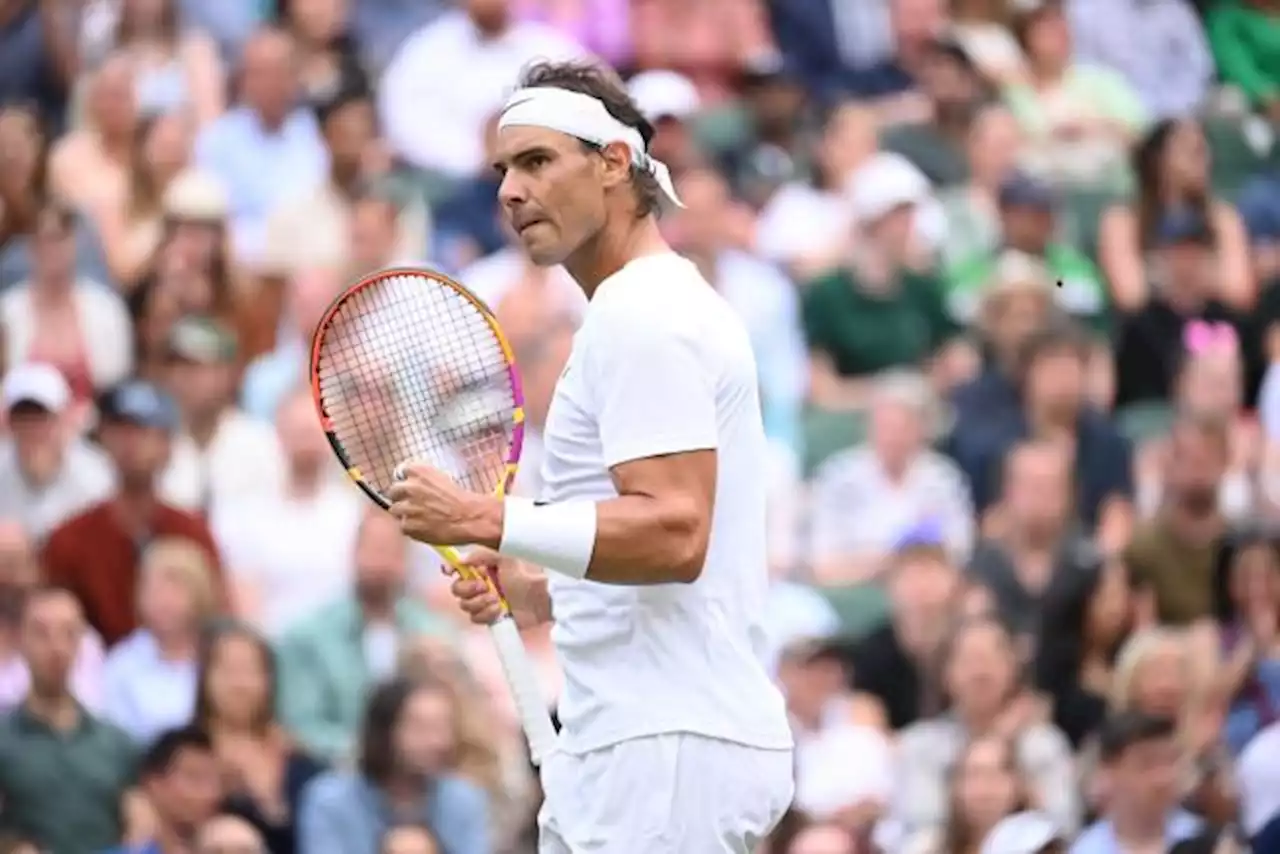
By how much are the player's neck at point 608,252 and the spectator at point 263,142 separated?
7.32 m

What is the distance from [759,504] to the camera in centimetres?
604

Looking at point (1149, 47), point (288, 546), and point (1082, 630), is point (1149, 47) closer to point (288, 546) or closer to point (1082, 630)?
point (1082, 630)

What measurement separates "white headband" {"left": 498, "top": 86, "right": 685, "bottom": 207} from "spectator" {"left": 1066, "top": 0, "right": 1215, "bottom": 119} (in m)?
9.91

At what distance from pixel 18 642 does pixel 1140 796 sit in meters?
3.54

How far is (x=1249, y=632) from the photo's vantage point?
441 inches

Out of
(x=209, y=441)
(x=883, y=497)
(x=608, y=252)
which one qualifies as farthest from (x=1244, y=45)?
(x=608, y=252)

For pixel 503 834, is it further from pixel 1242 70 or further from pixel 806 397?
pixel 1242 70

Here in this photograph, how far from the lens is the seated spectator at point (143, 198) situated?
41.6 feet

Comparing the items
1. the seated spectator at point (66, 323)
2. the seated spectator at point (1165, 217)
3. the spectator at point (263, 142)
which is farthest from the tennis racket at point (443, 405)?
the seated spectator at point (1165, 217)

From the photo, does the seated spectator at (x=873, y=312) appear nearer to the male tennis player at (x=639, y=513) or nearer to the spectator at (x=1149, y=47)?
the spectator at (x=1149, y=47)

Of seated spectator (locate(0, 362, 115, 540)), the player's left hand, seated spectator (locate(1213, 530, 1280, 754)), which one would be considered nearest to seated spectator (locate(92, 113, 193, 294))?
seated spectator (locate(0, 362, 115, 540))

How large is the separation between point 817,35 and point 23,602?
6024 millimetres

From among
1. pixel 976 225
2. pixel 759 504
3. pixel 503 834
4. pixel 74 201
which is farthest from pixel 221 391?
pixel 759 504

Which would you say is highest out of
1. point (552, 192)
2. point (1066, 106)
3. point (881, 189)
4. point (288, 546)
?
point (552, 192)
